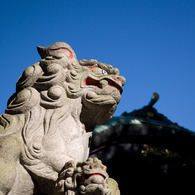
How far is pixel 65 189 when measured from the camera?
2047mm

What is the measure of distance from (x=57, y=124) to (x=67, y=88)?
0.44 meters

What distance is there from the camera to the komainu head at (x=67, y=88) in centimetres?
254

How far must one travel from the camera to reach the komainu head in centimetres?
254

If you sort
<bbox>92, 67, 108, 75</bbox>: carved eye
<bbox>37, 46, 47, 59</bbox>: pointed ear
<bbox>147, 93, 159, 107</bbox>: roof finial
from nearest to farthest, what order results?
<bbox>92, 67, 108, 75</bbox>: carved eye → <bbox>37, 46, 47, 59</bbox>: pointed ear → <bbox>147, 93, 159, 107</bbox>: roof finial

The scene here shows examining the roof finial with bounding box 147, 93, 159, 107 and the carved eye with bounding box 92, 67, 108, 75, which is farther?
the roof finial with bounding box 147, 93, 159, 107

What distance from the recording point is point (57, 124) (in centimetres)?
244

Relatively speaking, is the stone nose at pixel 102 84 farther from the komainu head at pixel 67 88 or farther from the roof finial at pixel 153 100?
the roof finial at pixel 153 100

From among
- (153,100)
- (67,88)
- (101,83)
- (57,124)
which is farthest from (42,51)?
(153,100)

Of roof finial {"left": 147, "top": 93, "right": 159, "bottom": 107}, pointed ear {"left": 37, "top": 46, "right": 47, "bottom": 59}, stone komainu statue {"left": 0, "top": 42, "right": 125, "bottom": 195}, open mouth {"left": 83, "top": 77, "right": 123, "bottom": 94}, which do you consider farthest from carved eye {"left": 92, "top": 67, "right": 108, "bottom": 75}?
roof finial {"left": 147, "top": 93, "right": 159, "bottom": 107}

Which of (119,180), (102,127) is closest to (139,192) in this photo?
(119,180)

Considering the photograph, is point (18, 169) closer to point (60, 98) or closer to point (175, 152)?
point (60, 98)

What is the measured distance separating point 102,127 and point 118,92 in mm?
1462

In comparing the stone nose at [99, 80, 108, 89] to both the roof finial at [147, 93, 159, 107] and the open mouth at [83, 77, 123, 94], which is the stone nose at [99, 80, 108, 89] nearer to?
the open mouth at [83, 77, 123, 94]

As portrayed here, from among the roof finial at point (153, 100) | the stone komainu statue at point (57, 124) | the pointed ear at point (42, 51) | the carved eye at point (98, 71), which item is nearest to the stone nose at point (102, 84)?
the stone komainu statue at point (57, 124)
